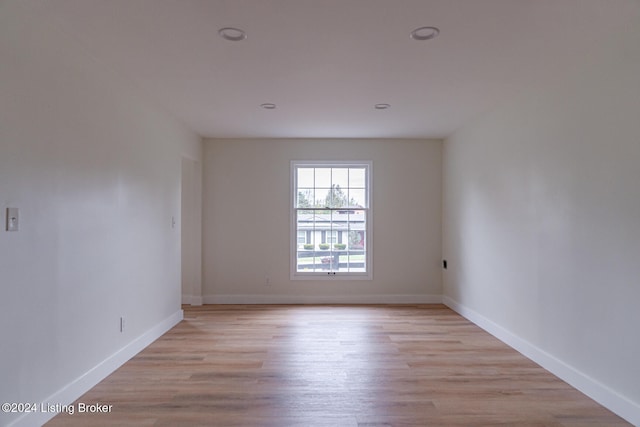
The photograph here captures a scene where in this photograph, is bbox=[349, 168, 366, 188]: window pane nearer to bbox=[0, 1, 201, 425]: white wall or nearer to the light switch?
bbox=[0, 1, 201, 425]: white wall

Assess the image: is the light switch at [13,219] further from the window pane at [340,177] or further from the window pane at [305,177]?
the window pane at [340,177]

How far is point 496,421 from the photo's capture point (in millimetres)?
2434

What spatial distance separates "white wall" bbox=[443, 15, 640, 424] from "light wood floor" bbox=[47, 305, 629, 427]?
273 millimetres

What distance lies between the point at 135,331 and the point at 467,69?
3628 mm

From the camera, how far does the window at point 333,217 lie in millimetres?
5824

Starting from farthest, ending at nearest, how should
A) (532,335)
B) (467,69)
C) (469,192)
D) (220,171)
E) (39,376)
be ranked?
(220,171)
(469,192)
(532,335)
(467,69)
(39,376)

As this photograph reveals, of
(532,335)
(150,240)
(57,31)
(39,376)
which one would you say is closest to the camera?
(39,376)

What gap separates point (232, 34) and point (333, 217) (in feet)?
12.0

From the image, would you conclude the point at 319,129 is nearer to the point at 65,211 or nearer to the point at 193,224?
the point at 193,224

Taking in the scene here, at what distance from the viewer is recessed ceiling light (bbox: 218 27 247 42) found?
2.46 meters

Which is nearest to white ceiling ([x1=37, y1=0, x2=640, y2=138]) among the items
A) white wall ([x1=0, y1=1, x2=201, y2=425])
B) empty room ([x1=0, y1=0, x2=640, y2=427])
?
empty room ([x1=0, y1=0, x2=640, y2=427])

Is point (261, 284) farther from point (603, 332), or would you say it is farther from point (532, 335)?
point (603, 332)

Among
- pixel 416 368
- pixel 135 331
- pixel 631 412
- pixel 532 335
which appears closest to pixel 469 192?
pixel 532 335

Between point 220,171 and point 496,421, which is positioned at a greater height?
point 220,171
